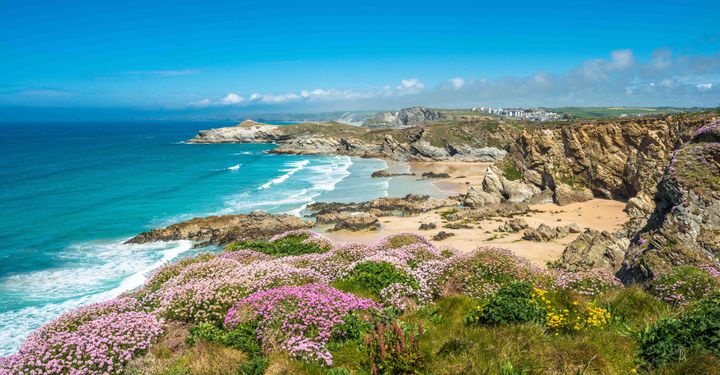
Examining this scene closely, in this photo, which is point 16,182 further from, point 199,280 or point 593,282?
point 593,282

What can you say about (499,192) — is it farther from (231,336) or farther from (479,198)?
(231,336)

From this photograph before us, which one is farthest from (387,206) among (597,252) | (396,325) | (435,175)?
(396,325)

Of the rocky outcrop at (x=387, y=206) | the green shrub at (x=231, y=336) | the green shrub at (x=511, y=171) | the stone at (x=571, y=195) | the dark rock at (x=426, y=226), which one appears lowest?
the rocky outcrop at (x=387, y=206)

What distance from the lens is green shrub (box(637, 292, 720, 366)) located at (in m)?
6.11

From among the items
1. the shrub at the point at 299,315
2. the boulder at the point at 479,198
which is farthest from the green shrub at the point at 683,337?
the boulder at the point at 479,198

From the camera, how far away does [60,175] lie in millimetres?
67938

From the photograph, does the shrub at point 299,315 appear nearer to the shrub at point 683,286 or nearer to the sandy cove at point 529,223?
the shrub at point 683,286

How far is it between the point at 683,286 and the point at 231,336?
9.83m

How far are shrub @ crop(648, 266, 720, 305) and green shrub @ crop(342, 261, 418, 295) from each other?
5.52 metres

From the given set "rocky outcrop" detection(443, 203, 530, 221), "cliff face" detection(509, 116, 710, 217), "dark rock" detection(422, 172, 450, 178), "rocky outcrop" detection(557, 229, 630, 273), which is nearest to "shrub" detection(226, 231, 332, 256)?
"rocky outcrop" detection(557, 229, 630, 273)

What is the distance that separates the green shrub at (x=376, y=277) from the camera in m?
10.5

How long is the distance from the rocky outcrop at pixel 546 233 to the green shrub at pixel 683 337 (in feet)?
73.6

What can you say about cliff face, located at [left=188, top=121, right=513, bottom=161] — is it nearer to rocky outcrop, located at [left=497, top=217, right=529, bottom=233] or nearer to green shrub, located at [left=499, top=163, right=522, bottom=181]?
green shrub, located at [left=499, top=163, right=522, bottom=181]

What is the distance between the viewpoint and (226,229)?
36.5m
